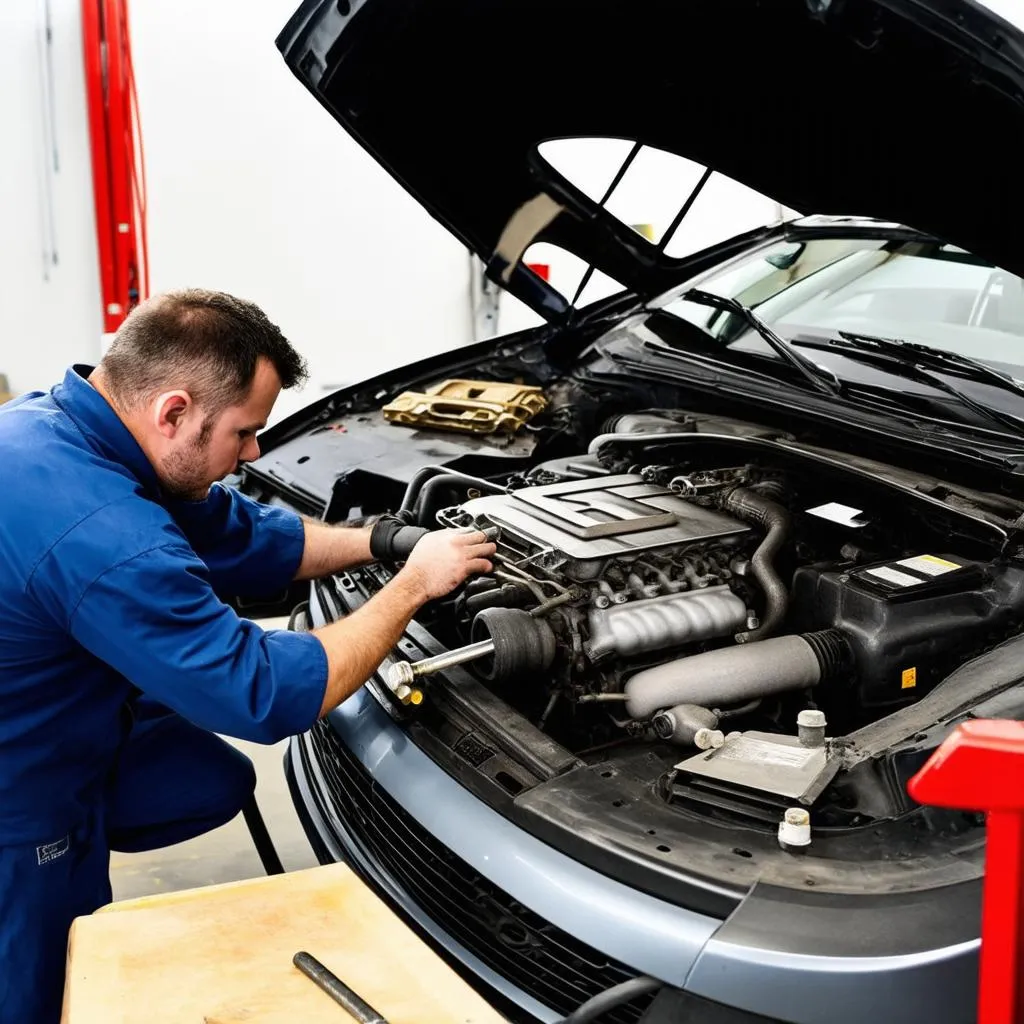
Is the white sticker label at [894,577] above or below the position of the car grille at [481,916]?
above

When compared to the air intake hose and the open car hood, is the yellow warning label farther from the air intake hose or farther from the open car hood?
the open car hood

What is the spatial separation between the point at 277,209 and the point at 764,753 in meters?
4.26

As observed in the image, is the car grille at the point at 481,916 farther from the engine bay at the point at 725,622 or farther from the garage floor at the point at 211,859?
the garage floor at the point at 211,859

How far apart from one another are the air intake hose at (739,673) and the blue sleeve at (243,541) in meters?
0.73

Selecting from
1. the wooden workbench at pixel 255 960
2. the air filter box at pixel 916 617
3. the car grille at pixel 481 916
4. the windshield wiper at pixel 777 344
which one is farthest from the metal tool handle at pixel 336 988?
the windshield wiper at pixel 777 344

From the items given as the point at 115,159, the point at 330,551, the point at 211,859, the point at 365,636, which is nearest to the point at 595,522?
the point at 365,636

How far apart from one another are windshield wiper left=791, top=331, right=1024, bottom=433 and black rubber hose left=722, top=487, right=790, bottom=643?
38 centimetres

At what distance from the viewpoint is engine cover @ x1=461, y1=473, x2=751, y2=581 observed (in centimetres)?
172

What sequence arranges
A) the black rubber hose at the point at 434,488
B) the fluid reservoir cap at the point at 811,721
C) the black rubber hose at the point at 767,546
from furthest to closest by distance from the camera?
the black rubber hose at the point at 434,488
the black rubber hose at the point at 767,546
the fluid reservoir cap at the point at 811,721

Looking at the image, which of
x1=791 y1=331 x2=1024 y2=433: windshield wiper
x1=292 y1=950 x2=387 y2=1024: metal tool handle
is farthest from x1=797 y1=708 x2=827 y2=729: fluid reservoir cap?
x1=791 y1=331 x2=1024 y2=433: windshield wiper

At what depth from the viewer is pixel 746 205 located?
5980 millimetres

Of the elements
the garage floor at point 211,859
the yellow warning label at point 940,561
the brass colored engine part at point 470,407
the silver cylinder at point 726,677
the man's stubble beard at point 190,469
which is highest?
the man's stubble beard at point 190,469

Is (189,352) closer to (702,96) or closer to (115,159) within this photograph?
(702,96)

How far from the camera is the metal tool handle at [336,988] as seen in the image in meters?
1.21
